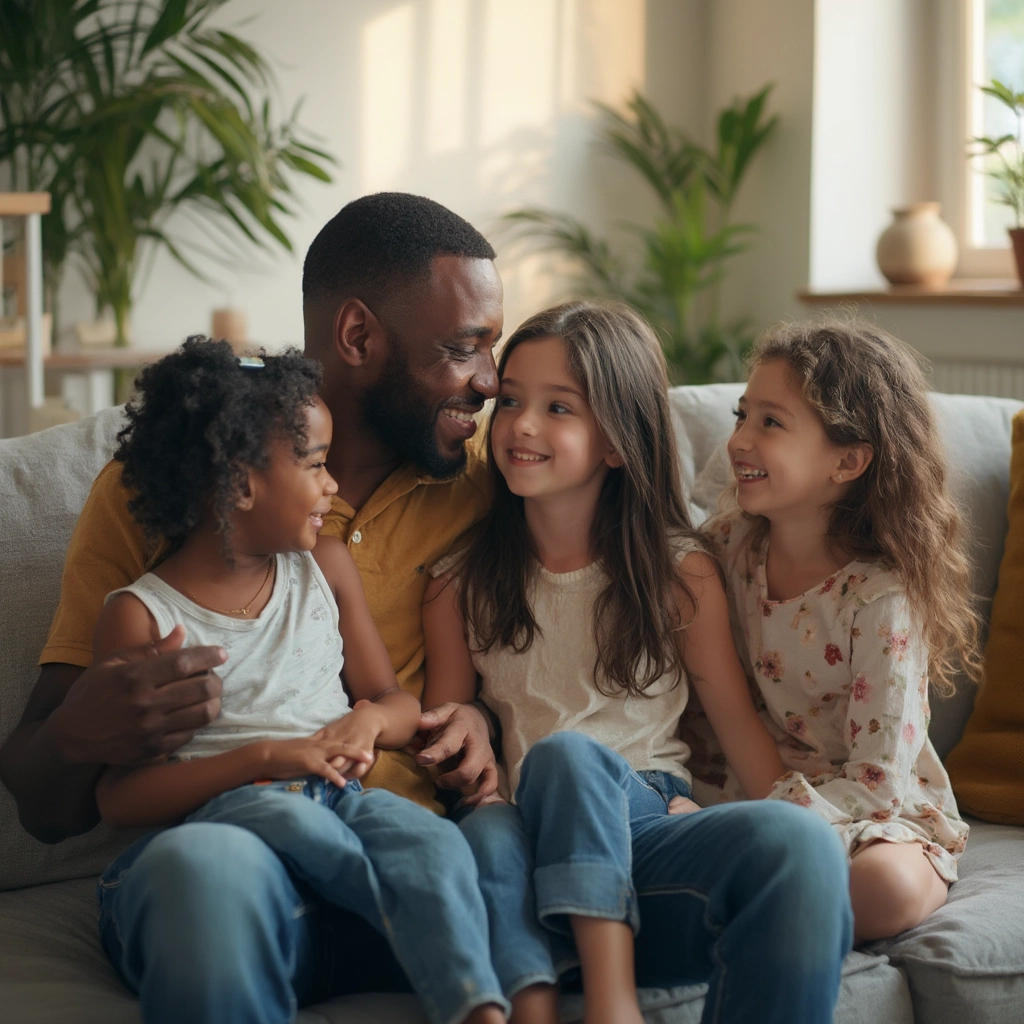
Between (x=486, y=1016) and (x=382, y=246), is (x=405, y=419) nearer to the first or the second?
(x=382, y=246)

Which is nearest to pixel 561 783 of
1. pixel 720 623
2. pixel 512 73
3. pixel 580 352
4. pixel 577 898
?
pixel 577 898

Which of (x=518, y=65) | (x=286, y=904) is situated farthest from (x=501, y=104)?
(x=286, y=904)

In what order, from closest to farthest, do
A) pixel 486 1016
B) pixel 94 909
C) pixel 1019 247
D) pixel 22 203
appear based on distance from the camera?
pixel 486 1016, pixel 94 909, pixel 22 203, pixel 1019 247

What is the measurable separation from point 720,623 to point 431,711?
1.29 ft

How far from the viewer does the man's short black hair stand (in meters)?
1.67

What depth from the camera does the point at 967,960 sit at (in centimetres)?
136

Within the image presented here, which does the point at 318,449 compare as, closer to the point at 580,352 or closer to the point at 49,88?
the point at 580,352

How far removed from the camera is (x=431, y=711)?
154 centimetres

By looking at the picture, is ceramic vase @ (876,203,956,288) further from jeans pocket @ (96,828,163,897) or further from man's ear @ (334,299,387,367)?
jeans pocket @ (96,828,163,897)

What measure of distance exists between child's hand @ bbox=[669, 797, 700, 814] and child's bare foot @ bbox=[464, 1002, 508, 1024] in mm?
458

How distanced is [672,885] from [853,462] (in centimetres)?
63

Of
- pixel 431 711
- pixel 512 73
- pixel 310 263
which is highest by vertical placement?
pixel 512 73

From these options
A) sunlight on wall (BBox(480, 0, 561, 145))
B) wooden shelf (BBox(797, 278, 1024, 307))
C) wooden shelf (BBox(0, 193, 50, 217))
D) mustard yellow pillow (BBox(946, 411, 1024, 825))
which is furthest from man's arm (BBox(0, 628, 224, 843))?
sunlight on wall (BBox(480, 0, 561, 145))

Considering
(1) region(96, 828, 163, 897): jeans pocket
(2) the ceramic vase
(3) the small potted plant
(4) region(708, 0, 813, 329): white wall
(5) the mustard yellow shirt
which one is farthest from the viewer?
(4) region(708, 0, 813, 329): white wall
